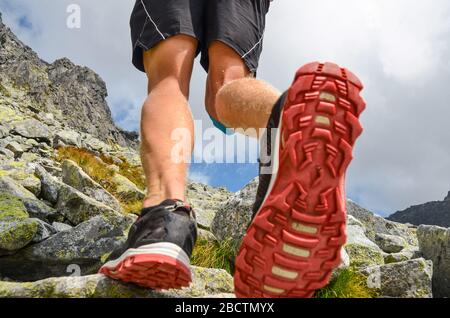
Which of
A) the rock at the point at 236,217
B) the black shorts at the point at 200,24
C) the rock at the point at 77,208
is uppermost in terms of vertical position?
the black shorts at the point at 200,24

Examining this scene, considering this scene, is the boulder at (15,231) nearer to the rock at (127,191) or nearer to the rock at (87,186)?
the rock at (87,186)

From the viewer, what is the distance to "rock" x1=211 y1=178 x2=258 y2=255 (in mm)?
5312

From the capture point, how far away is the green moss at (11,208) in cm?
495

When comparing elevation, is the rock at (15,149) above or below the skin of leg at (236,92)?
above

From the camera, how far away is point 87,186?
8109mm

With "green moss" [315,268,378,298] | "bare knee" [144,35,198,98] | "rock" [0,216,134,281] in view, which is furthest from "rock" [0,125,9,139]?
"bare knee" [144,35,198,98]

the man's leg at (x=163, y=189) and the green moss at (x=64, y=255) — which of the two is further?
the green moss at (x=64, y=255)

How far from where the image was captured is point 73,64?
10250 cm

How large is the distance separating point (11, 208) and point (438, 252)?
4.73 metres

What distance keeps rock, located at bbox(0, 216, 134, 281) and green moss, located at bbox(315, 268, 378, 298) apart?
211 centimetres

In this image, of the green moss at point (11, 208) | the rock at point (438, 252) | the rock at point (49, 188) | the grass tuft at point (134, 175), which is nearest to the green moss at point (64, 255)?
the green moss at point (11, 208)

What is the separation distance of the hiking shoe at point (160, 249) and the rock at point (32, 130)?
1958cm

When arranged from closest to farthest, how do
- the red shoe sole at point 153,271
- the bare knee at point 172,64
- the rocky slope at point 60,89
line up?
1. the red shoe sole at point 153,271
2. the bare knee at point 172,64
3. the rocky slope at point 60,89

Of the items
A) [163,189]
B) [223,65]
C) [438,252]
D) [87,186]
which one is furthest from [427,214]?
[163,189]
